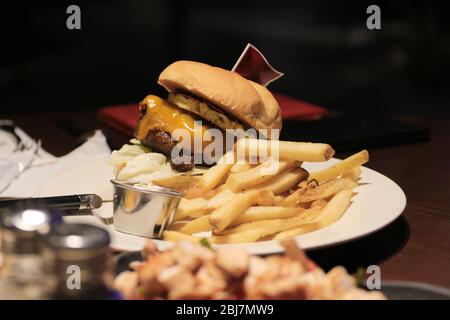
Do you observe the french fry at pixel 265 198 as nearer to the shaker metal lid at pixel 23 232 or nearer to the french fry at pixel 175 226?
the french fry at pixel 175 226

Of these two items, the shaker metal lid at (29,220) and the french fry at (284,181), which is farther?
the french fry at (284,181)

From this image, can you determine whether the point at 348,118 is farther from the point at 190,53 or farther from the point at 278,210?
the point at 190,53

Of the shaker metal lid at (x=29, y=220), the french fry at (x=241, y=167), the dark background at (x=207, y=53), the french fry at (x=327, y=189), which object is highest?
the shaker metal lid at (x=29, y=220)

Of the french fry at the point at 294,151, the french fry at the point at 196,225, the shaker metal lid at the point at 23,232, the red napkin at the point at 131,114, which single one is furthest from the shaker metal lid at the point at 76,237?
the red napkin at the point at 131,114

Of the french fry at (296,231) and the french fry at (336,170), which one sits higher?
the french fry at (336,170)

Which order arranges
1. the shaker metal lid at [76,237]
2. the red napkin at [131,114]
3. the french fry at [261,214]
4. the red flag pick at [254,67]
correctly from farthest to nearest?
the red napkin at [131,114] < the red flag pick at [254,67] < the french fry at [261,214] < the shaker metal lid at [76,237]

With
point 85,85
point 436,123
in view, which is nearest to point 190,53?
point 85,85

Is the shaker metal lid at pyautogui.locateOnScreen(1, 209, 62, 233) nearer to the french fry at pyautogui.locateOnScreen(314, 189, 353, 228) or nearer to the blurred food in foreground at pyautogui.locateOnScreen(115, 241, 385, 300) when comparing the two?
the blurred food in foreground at pyautogui.locateOnScreen(115, 241, 385, 300)
